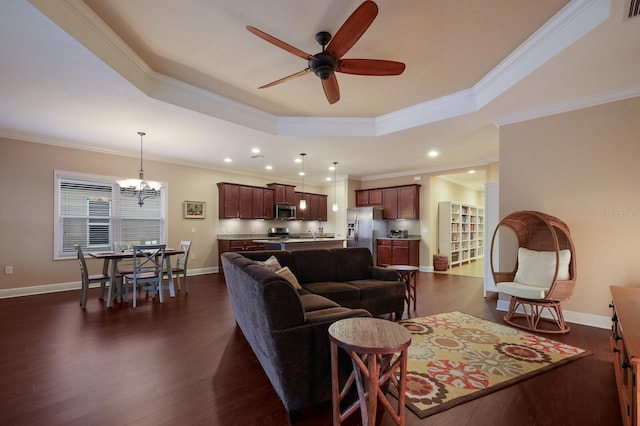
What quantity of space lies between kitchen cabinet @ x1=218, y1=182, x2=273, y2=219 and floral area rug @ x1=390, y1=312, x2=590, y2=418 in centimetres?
563

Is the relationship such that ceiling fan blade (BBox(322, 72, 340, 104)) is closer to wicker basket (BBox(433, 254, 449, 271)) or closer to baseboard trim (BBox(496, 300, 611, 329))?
baseboard trim (BBox(496, 300, 611, 329))

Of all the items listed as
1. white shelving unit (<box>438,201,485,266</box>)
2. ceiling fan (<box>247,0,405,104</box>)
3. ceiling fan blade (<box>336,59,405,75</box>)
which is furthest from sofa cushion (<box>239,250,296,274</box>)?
white shelving unit (<box>438,201,485,266</box>)

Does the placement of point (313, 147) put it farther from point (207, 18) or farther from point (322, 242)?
point (207, 18)

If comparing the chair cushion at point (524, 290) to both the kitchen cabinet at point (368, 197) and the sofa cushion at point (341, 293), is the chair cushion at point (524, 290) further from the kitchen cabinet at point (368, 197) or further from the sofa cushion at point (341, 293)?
the kitchen cabinet at point (368, 197)

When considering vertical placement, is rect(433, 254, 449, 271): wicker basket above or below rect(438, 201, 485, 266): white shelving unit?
below

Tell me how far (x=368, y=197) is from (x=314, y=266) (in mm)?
5453

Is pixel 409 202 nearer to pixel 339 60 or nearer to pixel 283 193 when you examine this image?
pixel 283 193

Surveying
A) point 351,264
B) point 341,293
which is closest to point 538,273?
point 351,264

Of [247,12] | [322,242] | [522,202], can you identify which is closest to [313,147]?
[322,242]

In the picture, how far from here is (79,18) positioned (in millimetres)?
2438

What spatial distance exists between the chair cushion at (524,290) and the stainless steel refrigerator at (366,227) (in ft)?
15.4

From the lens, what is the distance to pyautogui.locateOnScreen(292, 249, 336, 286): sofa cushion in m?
4.00

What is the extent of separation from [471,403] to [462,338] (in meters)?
1.20

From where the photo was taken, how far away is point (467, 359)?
2.61m
